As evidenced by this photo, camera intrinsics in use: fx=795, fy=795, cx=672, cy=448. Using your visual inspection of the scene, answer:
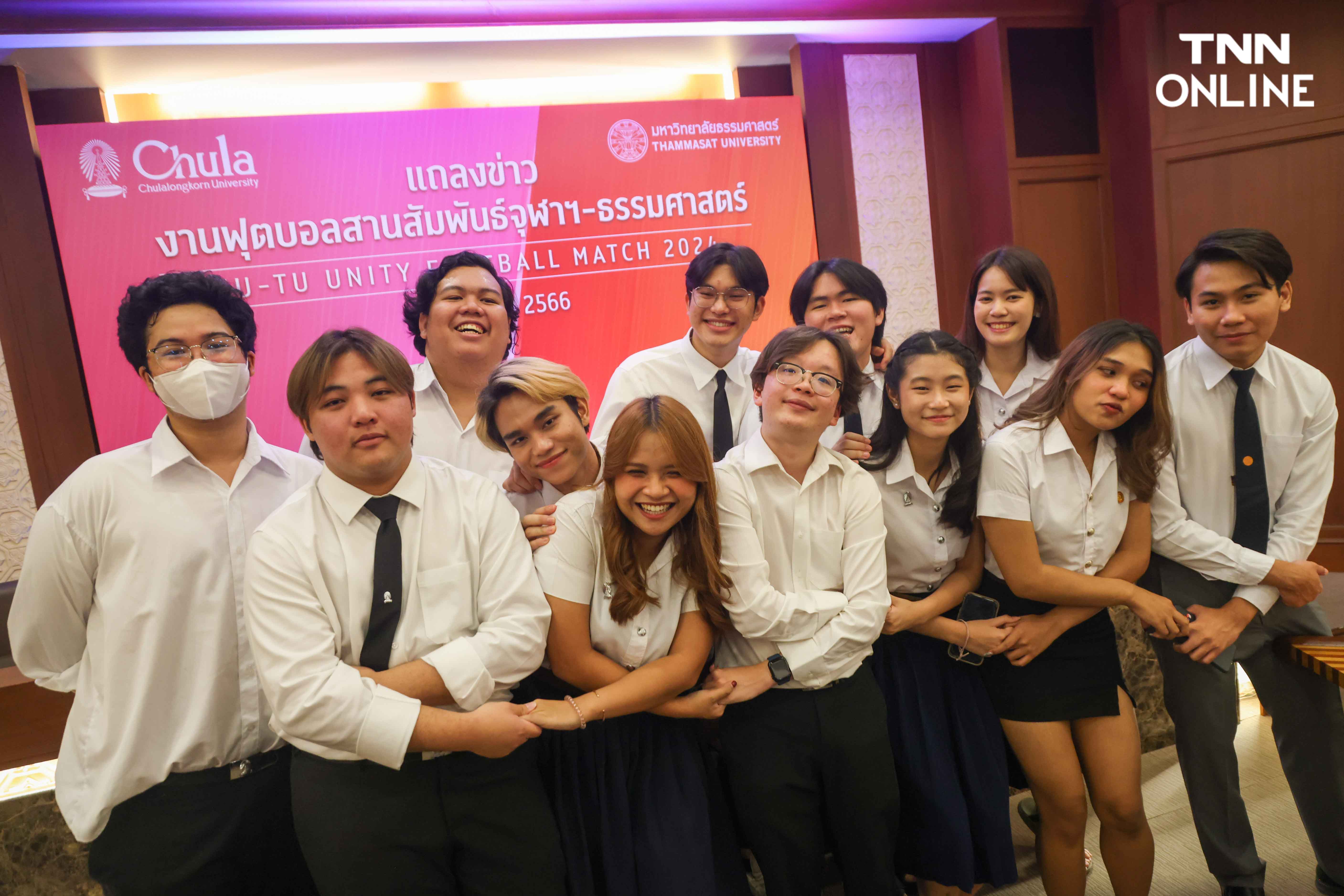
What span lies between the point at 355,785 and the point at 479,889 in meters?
0.36

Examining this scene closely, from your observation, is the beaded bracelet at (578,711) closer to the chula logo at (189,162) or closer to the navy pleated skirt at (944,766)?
the navy pleated skirt at (944,766)

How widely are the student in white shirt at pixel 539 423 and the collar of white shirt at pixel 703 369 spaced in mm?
742

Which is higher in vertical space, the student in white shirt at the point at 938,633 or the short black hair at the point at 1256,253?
the short black hair at the point at 1256,253

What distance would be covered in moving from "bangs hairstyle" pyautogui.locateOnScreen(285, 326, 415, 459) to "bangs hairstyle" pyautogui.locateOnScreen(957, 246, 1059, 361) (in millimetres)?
1886

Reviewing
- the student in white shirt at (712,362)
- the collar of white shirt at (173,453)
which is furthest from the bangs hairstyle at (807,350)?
the collar of white shirt at (173,453)

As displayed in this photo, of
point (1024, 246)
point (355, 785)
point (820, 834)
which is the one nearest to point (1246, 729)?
point (820, 834)

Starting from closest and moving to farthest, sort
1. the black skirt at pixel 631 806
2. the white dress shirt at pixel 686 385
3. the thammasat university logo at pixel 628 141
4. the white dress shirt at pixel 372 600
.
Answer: the white dress shirt at pixel 372 600, the black skirt at pixel 631 806, the white dress shirt at pixel 686 385, the thammasat university logo at pixel 628 141

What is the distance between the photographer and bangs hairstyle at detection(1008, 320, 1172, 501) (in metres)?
2.16

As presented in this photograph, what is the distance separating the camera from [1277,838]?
275 cm

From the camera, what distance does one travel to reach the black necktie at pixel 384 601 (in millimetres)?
1713

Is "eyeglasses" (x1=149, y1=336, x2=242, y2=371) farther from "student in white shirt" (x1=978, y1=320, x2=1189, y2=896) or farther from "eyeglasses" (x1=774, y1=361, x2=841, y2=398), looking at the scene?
"student in white shirt" (x1=978, y1=320, x2=1189, y2=896)

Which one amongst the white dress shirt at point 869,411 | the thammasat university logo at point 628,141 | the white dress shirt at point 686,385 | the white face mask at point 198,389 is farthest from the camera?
the thammasat university logo at point 628,141

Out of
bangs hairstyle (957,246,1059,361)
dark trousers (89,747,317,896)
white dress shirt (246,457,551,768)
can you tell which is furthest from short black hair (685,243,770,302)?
dark trousers (89,747,317,896)

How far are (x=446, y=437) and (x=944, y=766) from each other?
70.4 inches
